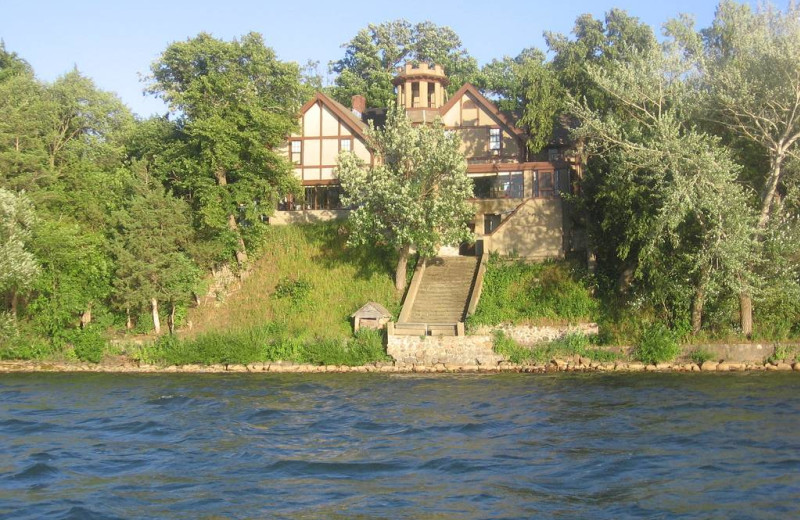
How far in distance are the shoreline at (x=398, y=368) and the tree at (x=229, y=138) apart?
8.11m

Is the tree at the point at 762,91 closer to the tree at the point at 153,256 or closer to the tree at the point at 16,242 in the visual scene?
the tree at the point at 153,256

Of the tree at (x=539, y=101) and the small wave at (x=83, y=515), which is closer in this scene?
the small wave at (x=83, y=515)

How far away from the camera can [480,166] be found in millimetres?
45688

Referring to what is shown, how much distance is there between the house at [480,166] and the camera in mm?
42219

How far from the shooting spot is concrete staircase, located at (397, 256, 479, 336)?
1398 inches

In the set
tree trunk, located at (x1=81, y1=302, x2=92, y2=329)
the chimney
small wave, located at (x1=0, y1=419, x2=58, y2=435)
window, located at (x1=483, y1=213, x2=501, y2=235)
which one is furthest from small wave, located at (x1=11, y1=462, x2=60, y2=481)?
the chimney

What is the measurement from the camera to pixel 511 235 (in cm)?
4238

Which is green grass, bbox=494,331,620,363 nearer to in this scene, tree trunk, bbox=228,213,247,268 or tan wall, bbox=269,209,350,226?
tree trunk, bbox=228,213,247,268

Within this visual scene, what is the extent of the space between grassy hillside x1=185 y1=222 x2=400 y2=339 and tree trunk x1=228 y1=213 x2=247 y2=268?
32.1 inches

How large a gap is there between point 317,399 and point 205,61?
27.3 metres

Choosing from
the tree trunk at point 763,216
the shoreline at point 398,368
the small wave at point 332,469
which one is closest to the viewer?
the small wave at point 332,469

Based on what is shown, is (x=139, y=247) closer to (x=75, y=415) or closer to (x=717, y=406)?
(x=75, y=415)

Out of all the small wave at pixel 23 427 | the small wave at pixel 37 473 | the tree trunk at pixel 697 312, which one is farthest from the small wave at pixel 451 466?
the tree trunk at pixel 697 312

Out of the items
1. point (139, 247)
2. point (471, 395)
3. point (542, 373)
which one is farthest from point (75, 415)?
point (542, 373)
